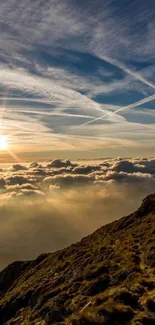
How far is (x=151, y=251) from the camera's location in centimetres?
12044

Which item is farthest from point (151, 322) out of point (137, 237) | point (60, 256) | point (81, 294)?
point (60, 256)

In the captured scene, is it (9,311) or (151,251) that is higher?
(151,251)

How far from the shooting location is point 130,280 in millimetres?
92125

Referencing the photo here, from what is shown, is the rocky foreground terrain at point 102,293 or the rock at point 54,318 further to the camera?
the rock at point 54,318

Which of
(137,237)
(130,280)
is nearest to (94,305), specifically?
(130,280)

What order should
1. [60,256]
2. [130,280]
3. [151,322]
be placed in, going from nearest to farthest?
[151,322] → [130,280] → [60,256]

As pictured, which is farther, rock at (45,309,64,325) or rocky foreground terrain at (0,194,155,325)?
rock at (45,309,64,325)

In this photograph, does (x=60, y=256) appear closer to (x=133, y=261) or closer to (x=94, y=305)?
(x=133, y=261)

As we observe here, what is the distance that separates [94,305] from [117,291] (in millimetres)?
7498

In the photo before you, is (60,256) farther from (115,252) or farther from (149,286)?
(149,286)

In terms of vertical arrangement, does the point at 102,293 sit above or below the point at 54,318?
above

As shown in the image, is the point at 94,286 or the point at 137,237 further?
the point at 137,237

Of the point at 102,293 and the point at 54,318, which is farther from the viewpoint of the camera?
the point at 102,293

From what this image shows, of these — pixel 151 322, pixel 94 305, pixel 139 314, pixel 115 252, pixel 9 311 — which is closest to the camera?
pixel 151 322
